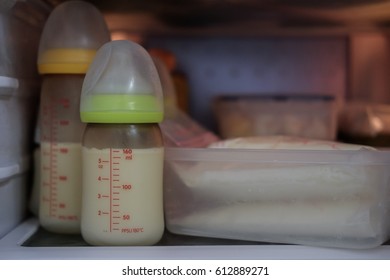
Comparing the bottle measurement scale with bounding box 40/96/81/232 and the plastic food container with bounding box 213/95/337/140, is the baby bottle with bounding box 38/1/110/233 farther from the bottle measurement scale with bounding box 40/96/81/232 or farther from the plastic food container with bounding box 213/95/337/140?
the plastic food container with bounding box 213/95/337/140

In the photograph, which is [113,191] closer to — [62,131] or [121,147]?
[121,147]

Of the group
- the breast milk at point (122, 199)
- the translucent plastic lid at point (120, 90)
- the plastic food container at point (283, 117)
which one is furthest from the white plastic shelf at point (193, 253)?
the plastic food container at point (283, 117)

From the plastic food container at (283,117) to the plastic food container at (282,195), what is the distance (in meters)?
0.46

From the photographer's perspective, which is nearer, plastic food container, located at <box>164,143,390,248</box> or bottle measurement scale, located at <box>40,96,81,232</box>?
plastic food container, located at <box>164,143,390,248</box>

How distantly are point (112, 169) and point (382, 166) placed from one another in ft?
1.14

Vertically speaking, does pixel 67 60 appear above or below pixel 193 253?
above

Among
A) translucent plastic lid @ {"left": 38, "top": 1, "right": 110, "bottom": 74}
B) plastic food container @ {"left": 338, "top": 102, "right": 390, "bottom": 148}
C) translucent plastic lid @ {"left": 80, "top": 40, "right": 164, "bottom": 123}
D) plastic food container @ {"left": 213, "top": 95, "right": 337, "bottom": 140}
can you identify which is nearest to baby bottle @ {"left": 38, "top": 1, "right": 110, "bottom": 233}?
translucent plastic lid @ {"left": 38, "top": 1, "right": 110, "bottom": 74}

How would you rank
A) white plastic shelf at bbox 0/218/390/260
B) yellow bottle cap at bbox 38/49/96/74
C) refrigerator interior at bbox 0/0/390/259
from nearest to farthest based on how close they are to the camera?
white plastic shelf at bbox 0/218/390/260 < yellow bottle cap at bbox 38/49/96/74 < refrigerator interior at bbox 0/0/390/259

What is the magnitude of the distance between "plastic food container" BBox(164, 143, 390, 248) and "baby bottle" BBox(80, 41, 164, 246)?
0.21 ft

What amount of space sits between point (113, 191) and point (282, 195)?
224 mm

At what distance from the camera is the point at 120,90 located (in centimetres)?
62

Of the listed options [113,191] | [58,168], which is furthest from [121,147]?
[58,168]

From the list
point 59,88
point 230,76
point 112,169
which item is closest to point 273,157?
point 112,169

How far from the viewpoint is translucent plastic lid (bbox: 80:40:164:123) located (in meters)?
0.62
